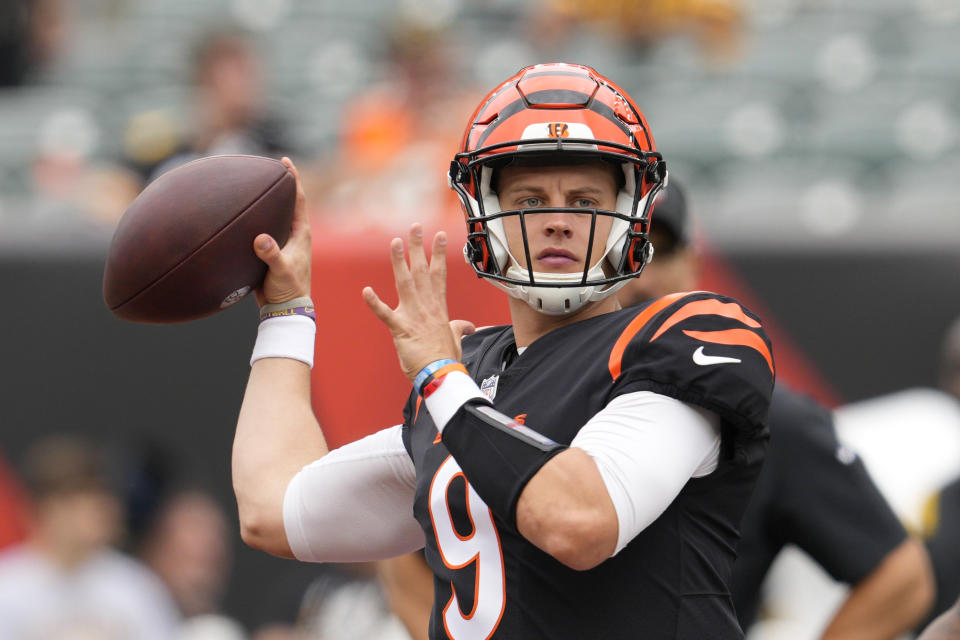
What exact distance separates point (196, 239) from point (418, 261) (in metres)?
0.45

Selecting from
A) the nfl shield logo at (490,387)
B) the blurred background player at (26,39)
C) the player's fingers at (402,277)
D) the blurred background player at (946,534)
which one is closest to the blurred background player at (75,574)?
the blurred background player at (946,534)

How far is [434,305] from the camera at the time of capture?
1.98 metres

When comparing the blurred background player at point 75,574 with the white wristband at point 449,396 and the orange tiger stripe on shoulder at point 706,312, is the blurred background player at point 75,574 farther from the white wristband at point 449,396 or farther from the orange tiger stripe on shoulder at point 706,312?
the orange tiger stripe on shoulder at point 706,312

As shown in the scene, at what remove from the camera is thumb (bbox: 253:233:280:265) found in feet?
7.27

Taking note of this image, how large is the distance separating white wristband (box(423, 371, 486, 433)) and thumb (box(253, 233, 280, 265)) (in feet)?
1.51

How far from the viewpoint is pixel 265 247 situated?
2.22 m

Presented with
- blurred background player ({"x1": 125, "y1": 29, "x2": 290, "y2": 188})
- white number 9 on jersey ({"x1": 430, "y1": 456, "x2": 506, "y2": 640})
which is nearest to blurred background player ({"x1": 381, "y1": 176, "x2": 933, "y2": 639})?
white number 9 on jersey ({"x1": 430, "y1": 456, "x2": 506, "y2": 640})

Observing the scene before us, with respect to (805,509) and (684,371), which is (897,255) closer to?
(805,509)

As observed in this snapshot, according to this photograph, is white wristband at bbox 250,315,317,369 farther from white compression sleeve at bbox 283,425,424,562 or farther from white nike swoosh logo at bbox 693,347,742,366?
white nike swoosh logo at bbox 693,347,742,366

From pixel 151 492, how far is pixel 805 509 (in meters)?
2.79

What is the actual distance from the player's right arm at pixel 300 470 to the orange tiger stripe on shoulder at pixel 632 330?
47 centimetres

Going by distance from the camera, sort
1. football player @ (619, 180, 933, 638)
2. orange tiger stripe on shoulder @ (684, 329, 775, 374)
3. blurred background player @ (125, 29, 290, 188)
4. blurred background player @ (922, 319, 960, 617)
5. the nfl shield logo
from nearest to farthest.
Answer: orange tiger stripe on shoulder @ (684, 329, 775, 374), the nfl shield logo, football player @ (619, 180, 933, 638), blurred background player @ (922, 319, 960, 617), blurred background player @ (125, 29, 290, 188)

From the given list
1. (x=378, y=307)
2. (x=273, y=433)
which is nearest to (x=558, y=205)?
(x=378, y=307)

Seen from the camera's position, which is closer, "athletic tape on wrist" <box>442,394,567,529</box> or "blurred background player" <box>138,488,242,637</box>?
"athletic tape on wrist" <box>442,394,567,529</box>
